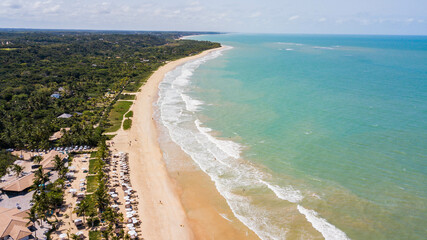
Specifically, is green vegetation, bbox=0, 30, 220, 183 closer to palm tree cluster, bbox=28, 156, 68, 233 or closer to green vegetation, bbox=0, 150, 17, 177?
green vegetation, bbox=0, 150, 17, 177

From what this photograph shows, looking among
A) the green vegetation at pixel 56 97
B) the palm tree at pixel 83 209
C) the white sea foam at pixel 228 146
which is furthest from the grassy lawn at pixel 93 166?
the white sea foam at pixel 228 146

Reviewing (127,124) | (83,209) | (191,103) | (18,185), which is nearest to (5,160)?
(18,185)

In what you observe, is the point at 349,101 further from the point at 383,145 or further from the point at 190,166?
the point at 190,166

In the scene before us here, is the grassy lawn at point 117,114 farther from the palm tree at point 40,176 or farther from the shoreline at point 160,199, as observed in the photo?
the palm tree at point 40,176

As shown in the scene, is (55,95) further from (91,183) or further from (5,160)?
(91,183)

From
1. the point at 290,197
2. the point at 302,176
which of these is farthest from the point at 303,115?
the point at 290,197
